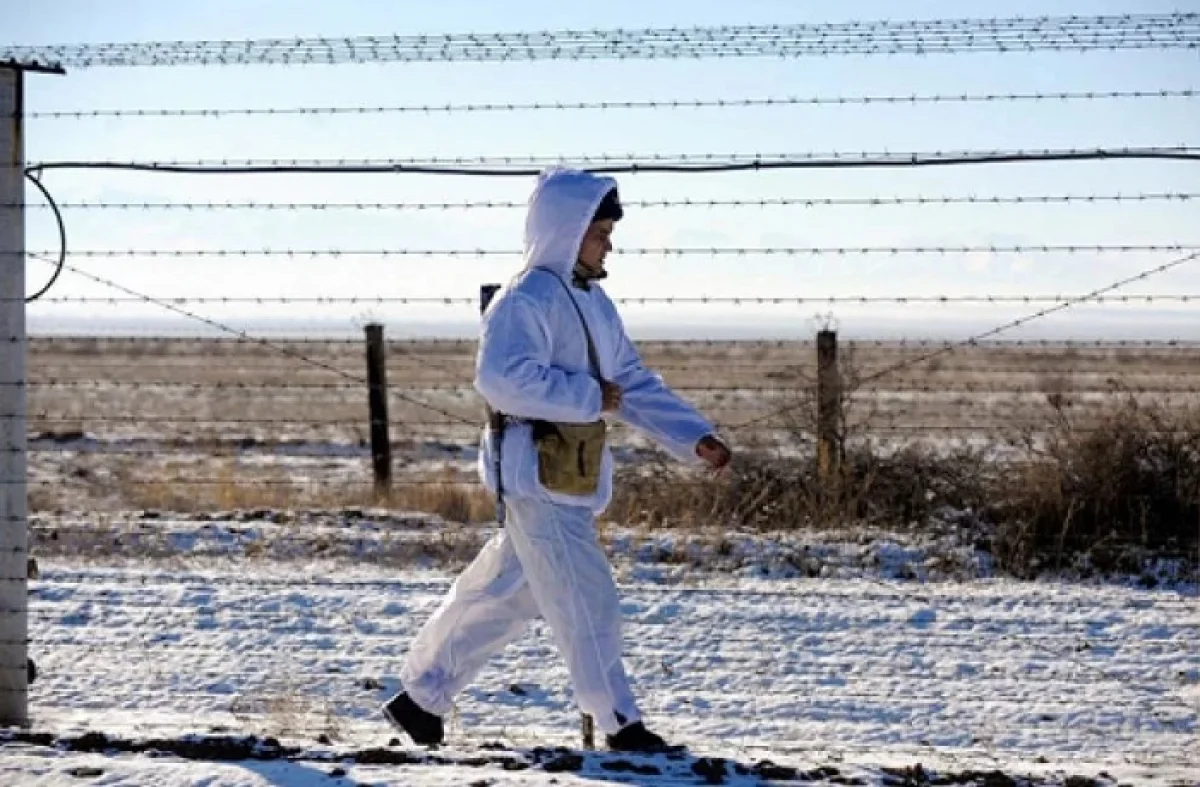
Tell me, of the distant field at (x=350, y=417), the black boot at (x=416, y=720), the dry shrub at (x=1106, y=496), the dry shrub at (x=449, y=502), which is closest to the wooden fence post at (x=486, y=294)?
the black boot at (x=416, y=720)

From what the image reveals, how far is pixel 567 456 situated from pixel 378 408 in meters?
8.89

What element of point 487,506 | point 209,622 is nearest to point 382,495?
point 487,506

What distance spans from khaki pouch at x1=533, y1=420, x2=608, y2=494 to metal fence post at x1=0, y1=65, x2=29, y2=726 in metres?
1.76

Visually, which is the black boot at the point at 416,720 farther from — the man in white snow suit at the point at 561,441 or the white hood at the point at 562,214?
the white hood at the point at 562,214

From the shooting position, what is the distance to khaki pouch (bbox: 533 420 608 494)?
17.2 feet

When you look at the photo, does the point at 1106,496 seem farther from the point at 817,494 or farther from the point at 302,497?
the point at 302,497

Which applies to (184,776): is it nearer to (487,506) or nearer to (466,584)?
(466,584)

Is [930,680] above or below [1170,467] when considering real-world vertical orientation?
below

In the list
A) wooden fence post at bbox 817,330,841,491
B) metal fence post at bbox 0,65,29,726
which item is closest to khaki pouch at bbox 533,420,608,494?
metal fence post at bbox 0,65,29,726

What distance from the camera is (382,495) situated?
12.9 m

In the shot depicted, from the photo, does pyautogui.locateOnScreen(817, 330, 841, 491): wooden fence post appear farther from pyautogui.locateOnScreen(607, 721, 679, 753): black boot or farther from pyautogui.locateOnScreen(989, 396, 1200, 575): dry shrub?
pyautogui.locateOnScreen(607, 721, 679, 753): black boot

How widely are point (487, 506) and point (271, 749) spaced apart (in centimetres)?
643

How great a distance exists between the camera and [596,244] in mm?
5402

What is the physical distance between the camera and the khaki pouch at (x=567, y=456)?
206 inches
